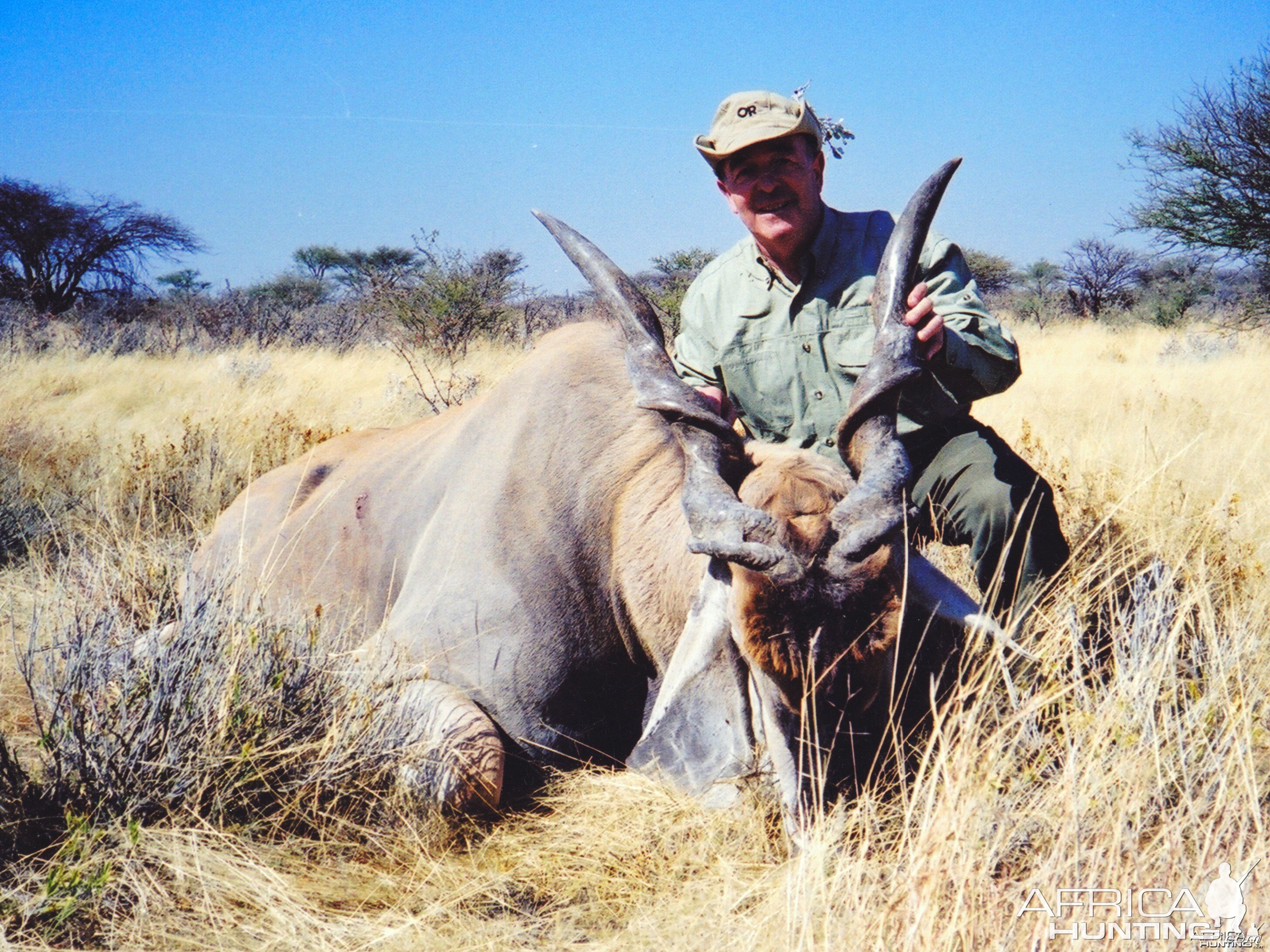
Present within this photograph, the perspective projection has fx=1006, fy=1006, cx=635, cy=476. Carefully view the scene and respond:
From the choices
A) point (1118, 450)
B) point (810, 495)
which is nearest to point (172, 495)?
point (810, 495)

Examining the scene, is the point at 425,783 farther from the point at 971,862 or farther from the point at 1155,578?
the point at 1155,578

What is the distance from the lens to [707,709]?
2824 millimetres

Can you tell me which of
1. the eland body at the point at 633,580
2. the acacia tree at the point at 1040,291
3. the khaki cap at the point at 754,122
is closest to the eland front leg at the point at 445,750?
the eland body at the point at 633,580

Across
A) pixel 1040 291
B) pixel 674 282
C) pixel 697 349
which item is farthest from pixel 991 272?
pixel 697 349

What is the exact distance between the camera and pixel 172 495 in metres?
6.62

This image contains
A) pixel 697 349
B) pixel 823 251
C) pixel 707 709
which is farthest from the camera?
pixel 697 349

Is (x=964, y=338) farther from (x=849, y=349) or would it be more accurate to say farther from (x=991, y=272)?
(x=991, y=272)

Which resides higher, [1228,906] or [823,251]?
[823,251]

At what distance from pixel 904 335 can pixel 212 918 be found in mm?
2464

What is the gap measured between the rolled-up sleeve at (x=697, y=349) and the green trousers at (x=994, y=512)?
0.94 metres

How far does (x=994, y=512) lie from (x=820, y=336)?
102 cm

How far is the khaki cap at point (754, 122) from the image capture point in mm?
3969

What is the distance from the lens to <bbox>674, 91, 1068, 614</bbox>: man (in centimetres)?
376

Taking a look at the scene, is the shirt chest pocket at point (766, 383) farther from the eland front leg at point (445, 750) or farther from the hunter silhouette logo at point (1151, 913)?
the hunter silhouette logo at point (1151, 913)
